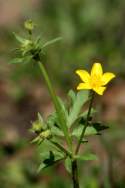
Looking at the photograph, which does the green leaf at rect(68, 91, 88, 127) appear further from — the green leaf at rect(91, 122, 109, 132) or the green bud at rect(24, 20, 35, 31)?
the green bud at rect(24, 20, 35, 31)

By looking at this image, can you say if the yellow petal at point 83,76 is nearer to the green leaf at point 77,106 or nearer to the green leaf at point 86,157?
the green leaf at point 77,106

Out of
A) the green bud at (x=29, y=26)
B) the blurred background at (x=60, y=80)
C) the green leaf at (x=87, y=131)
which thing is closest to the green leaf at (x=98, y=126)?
the green leaf at (x=87, y=131)

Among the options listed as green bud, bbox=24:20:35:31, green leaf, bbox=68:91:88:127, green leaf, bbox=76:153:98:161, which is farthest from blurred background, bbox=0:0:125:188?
green bud, bbox=24:20:35:31

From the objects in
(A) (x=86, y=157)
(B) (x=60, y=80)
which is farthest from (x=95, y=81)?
(B) (x=60, y=80)

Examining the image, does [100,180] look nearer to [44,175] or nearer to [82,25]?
[44,175]

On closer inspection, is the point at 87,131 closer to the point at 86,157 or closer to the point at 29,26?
the point at 86,157
